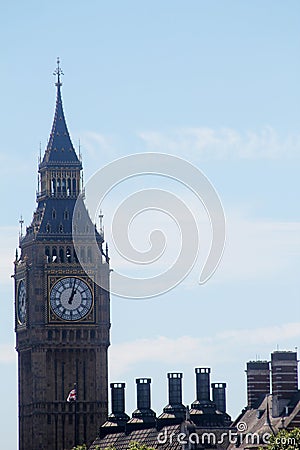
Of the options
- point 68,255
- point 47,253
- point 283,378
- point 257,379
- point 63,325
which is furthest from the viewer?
point 47,253

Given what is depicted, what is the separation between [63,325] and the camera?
19500 cm

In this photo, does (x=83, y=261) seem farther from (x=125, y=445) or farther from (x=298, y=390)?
(x=298, y=390)

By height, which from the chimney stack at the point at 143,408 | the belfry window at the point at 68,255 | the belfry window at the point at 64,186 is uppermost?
the belfry window at the point at 64,186

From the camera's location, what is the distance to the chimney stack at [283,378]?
160625mm

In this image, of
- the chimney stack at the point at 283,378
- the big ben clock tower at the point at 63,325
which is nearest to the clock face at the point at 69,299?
the big ben clock tower at the point at 63,325

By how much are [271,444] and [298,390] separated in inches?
667

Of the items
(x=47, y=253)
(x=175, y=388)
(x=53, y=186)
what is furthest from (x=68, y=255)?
(x=175, y=388)

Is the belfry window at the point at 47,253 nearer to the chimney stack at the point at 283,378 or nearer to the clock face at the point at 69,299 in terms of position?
the clock face at the point at 69,299

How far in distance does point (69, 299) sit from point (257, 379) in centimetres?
2882

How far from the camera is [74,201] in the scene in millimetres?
197875

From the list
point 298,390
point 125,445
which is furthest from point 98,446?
point 298,390

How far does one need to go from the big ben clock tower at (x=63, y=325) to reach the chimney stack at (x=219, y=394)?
35.1 feet

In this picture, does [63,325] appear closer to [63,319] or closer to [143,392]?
[63,319]

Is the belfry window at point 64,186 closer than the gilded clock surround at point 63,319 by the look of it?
No
